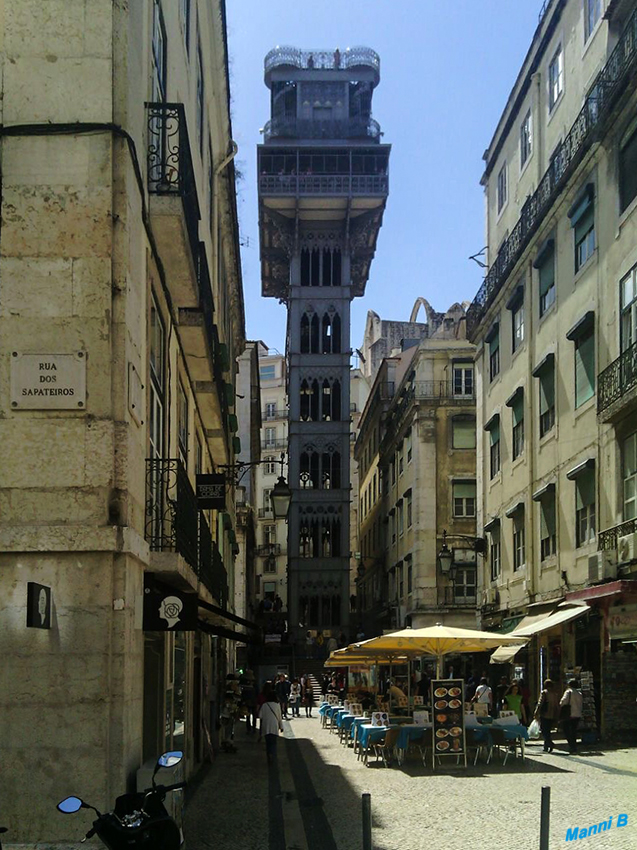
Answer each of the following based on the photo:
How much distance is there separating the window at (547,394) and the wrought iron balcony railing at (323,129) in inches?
1729

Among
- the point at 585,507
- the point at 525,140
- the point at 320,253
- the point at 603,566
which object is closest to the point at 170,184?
the point at 603,566

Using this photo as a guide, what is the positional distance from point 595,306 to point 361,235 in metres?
46.6

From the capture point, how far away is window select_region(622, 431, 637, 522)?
2141 centimetres

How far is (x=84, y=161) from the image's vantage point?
10.3 m

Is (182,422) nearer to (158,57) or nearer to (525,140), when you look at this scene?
(158,57)

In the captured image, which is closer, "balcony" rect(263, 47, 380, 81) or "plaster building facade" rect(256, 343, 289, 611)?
"balcony" rect(263, 47, 380, 81)

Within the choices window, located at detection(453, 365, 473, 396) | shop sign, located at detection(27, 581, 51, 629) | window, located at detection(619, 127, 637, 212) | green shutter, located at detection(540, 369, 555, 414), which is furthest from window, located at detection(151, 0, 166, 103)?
window, located at detection(453, 365, 473, 396)

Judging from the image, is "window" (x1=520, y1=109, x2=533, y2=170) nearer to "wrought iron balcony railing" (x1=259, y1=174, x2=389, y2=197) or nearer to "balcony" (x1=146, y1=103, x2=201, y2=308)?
"balcony" (x1=146, y1=103, x2=201, y2=308)

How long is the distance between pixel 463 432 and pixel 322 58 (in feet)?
105

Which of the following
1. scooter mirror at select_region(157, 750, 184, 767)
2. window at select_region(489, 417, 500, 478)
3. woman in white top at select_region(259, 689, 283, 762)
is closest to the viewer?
scooter mirror at select_region(157, 750, 184, 767)

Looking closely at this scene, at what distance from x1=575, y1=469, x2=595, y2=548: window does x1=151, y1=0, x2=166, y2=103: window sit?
1347cm

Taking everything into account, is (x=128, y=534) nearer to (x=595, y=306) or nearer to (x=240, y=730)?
(x=595, y=306)

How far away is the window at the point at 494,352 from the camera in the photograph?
3462 centimetres

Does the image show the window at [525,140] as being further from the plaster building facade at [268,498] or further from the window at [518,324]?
the plaster building facade at [268,498]
